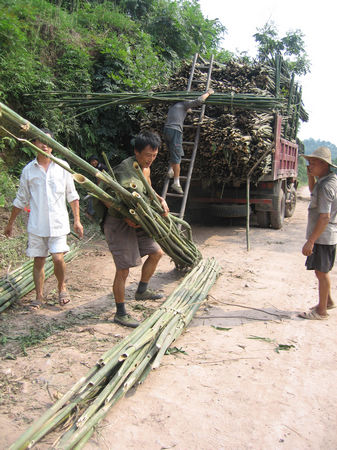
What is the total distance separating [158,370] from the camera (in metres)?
2.47

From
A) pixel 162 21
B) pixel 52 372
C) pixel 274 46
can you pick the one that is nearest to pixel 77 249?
pixel 52 372

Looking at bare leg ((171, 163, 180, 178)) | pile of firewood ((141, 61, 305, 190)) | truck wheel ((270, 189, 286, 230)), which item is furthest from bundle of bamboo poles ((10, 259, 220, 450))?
truck wheel ((270, 189, 286, 230))

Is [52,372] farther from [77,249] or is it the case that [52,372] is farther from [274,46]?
[274,46]

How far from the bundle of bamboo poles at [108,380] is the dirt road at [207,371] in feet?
0.27

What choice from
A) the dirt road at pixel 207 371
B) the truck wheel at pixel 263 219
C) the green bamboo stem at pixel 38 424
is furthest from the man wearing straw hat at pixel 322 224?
the truck wheel at pixel 263 219

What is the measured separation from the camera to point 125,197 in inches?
112

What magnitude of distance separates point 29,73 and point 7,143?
127 cm

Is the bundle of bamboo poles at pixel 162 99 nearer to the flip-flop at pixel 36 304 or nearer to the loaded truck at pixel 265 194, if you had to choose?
the loaded truck at pixel 265 194

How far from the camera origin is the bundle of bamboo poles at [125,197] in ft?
6.99

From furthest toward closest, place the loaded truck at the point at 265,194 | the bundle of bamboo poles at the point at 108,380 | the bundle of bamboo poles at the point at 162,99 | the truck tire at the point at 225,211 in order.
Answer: the truck tire at the point at 225,211 → the loaded truck at the point at 265,194 → the bundle of bamboo poles at the point at 162,99 → the bundle of bamboo poles at the point at 108,380

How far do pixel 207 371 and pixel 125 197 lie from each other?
1.36m

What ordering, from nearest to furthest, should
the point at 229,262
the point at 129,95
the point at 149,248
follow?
1. the point at 149,248
2. the point at 229,262
3. the point at 129,95

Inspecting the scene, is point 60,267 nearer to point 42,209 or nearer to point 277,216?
point 42,209

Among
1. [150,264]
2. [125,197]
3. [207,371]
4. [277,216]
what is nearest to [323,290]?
[207,371]
